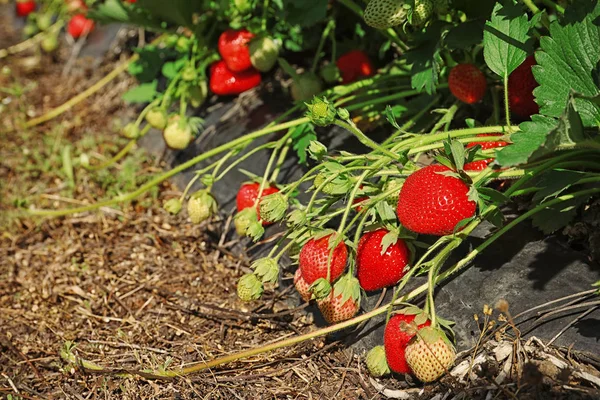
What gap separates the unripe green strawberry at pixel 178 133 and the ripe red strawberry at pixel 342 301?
1.02 meters

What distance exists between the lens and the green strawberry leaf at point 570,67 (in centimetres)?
150

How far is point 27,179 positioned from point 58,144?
0.74 feet

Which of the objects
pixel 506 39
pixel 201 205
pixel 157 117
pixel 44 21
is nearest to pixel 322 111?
pixel 506 39

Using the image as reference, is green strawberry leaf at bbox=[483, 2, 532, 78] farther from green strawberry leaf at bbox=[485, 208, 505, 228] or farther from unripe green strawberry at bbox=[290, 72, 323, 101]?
unripe green strawberry at bbox=[290, 72, 323, 101]

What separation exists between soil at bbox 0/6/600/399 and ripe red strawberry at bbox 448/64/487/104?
650 mm

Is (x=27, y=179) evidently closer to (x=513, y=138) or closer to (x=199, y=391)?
(x=199, y=391)

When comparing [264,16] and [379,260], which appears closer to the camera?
[379,260]

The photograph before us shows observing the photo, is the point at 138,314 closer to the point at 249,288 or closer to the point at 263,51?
the point at 249,288

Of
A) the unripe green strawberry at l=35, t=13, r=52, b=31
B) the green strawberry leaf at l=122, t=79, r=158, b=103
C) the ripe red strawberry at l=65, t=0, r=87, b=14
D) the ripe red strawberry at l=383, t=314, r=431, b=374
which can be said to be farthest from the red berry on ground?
the unripe green strawberry at l=35, t=13, r=52, b=31

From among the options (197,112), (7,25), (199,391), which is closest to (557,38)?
(199,391)

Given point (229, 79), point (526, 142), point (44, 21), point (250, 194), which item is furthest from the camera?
point (44, 21)

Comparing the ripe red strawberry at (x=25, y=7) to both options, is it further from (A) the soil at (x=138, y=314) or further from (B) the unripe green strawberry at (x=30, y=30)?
(A) the soil at (x=138, y=314)

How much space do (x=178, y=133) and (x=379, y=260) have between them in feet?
3.44

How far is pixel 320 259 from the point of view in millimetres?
1561
